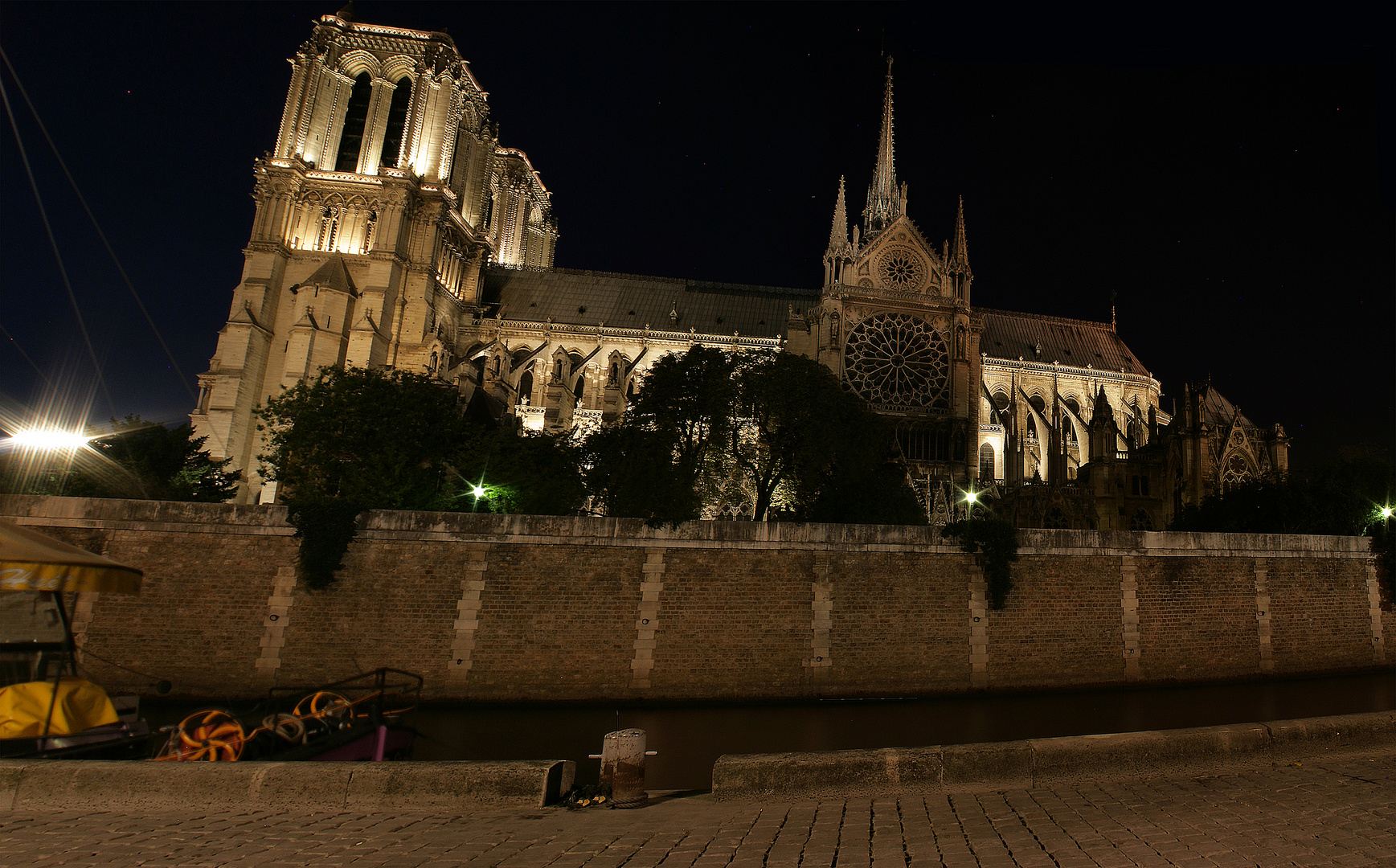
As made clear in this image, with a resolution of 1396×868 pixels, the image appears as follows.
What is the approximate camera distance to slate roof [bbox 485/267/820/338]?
45.4 m

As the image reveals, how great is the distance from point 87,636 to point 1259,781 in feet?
56.7

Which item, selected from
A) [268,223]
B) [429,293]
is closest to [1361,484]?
[429,293]

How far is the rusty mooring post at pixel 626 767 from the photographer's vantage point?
545 centimetres

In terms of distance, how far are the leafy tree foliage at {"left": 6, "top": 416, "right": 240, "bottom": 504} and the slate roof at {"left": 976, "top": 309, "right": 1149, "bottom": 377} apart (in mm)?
46197

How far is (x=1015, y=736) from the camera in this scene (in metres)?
11.2

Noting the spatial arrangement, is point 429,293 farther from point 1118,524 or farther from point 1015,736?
point 1118,524

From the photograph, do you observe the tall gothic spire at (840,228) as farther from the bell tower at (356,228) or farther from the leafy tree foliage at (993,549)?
the leafy tree foliage at (993,549)

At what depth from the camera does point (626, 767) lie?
547 centimetres

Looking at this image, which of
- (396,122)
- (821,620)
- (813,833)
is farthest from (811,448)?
(396,122)

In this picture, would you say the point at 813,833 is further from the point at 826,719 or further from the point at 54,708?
the point at 826,719

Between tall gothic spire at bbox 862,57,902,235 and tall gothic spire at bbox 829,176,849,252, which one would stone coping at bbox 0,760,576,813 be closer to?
tall gothic spire at bbox 829,176,849,252

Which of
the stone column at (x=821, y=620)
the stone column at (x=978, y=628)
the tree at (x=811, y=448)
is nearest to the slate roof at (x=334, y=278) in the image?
the tree at (x=811, y=448)

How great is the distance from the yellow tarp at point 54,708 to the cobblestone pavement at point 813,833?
1380 mm

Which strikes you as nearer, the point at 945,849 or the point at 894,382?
the point at 945,849
